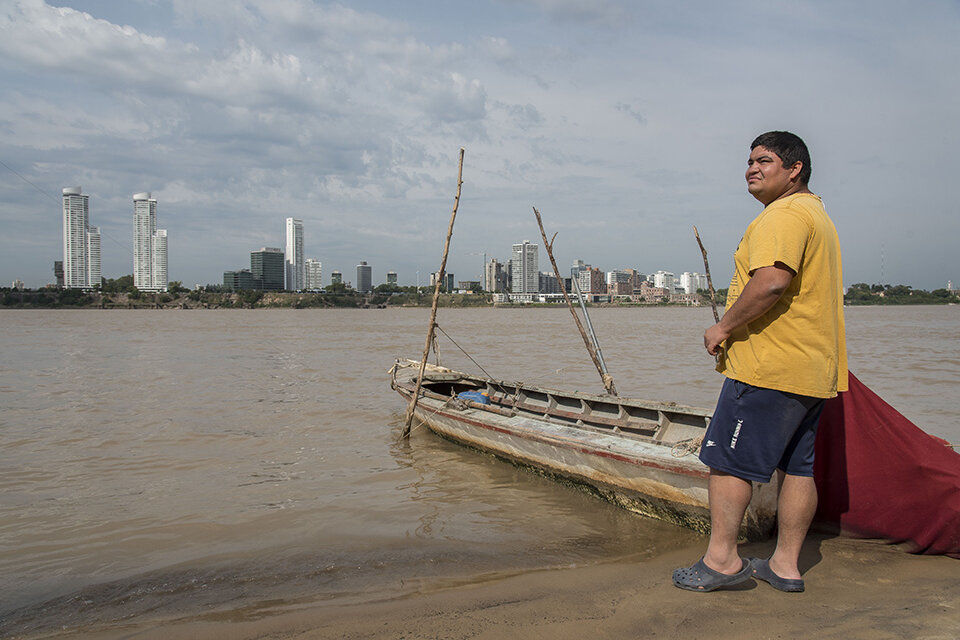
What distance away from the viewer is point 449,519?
5543 mm

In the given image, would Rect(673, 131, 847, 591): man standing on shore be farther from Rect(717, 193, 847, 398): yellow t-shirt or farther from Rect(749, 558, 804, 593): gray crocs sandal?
Rect(749, 558, 804, 593): gray crocs sandal

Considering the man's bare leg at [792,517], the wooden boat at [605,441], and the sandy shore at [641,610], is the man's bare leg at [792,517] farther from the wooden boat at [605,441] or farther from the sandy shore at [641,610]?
the wooden boat at [605,441]

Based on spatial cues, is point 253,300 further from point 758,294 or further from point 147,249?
point 758,294

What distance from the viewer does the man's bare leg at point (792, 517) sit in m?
2.92

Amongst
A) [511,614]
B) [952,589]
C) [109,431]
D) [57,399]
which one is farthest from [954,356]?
[57,399]

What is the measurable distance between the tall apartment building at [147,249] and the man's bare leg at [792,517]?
12867 centimetres

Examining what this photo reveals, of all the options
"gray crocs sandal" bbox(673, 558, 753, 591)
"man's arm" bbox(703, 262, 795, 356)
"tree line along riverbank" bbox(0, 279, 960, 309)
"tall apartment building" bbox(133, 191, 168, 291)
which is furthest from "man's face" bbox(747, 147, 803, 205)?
"tall apartment building" bbox(133, 191, 168, 291)

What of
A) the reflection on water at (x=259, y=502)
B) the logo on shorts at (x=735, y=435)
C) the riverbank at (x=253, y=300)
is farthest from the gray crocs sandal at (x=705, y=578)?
the riverbank at (x=253, y=300)

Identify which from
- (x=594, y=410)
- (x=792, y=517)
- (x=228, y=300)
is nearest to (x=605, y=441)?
(x=594, y=410)

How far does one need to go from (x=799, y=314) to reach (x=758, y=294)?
23 cm

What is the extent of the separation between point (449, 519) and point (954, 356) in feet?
71.0

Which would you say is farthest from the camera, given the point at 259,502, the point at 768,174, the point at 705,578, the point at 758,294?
the point at 259,502

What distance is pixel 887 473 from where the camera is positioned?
3514mm

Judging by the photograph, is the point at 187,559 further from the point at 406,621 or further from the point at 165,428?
the point at 165,428
